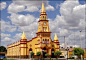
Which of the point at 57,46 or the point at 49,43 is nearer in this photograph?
the point at 49,43

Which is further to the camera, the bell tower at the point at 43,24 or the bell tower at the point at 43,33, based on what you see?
the bell tower at the point at 43,24

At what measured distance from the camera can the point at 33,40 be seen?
92.1m

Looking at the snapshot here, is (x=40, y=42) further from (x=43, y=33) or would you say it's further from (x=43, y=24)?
(x=43, y=24)

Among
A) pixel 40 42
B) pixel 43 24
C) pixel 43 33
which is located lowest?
pixel 40 42

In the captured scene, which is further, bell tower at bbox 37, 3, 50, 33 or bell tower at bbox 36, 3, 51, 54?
bell tower at bbox 37, 3, 50, 33

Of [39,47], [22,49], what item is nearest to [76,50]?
[39,47]

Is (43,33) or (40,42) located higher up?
(43,33)

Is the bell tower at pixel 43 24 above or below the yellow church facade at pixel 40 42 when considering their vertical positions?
above

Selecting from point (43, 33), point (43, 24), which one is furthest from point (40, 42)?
point (43, 24)

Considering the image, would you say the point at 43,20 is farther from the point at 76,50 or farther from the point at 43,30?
the point at 76,50

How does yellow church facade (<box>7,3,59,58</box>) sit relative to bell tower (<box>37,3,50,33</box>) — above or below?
below

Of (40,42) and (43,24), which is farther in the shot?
(43,24)

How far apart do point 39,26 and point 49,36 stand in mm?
7713

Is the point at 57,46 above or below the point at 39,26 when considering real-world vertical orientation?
below
